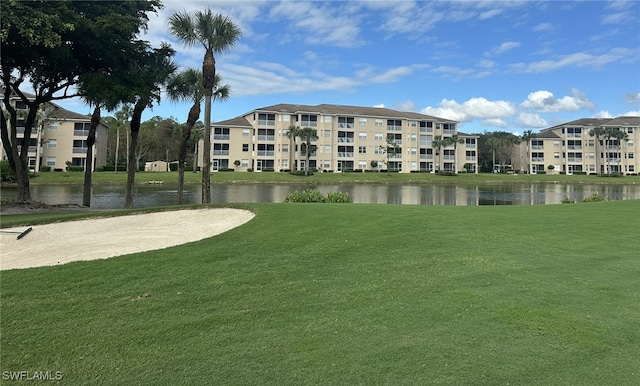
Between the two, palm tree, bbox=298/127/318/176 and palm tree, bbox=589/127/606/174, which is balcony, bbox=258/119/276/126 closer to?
palm tree, bbox=298/127/318/176

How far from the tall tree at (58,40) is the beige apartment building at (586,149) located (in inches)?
4389

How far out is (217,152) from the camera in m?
86.3

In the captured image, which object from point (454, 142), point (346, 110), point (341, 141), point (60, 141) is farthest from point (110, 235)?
point (454, 142)

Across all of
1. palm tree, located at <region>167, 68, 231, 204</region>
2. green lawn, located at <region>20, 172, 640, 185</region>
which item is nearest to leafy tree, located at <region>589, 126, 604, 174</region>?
green lawn, located at <region>20, 172, 640, 185</region>

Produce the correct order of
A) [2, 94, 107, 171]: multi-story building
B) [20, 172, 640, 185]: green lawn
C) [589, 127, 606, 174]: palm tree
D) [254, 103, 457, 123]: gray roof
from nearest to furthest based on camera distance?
[20, 172, 640, 185]: green lawn, [2, 94, 107, 171]: multi-story building, [254, 103, 457, 123]: gray roof, [589, 127, 606, 174]: palm tree

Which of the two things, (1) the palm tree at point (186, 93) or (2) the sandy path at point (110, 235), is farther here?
(1) the palm tree at point (186, 93)

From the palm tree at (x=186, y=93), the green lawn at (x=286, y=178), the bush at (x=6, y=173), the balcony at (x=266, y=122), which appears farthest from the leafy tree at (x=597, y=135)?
the bush at (x=6, y=173)

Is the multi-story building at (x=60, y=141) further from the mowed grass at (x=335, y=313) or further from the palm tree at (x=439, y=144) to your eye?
the mowed grass at (x=335, y=313)

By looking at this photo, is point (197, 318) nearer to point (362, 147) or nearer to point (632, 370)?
point (632, 370)

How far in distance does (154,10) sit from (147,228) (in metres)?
15.1

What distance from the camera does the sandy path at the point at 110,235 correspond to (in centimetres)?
944

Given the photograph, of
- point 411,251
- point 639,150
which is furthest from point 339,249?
point 639,150

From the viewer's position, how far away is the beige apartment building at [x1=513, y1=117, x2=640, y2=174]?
105m

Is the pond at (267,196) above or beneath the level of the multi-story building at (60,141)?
beneath
